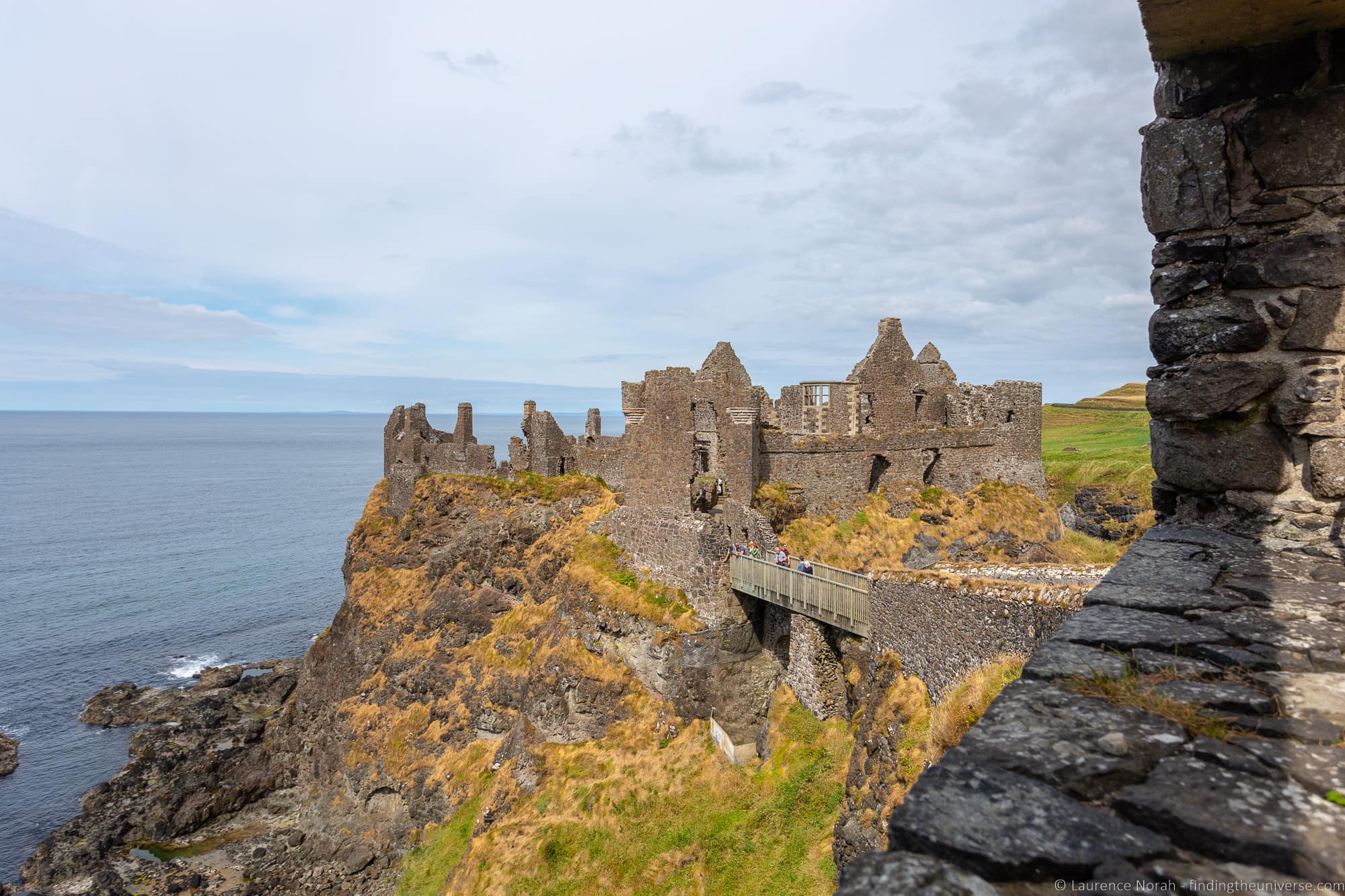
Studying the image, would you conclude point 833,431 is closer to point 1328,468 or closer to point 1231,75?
point 1231,75

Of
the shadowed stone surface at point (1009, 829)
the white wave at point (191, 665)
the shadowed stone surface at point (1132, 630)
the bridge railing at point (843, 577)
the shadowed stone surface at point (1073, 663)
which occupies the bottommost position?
the white wave at point (191, 665)

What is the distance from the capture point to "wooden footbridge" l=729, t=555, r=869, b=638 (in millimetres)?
17219

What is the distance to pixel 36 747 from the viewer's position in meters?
41.9

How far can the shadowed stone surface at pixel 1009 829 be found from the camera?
2227 mm

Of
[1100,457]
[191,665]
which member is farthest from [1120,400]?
[191,665]

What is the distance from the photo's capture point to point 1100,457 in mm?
52375

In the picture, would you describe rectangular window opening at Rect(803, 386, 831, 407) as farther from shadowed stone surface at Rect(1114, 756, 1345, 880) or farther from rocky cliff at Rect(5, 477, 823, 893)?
shadowed stone surface at Rect(1114, 756, 1345, 880)

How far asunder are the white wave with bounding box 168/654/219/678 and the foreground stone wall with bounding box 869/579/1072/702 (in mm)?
55303

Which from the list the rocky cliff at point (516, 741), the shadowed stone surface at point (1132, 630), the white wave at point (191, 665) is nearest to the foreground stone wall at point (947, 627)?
the rocky cliff at point (516, 741)

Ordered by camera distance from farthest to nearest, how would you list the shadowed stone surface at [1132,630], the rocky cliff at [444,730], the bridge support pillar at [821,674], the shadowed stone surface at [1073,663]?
the rocky cliff at [444,730] → the bridge support pillar at [821,674] → the shadowed stone surface at [1132,630] → the shadowed stone surface at [1073,663]

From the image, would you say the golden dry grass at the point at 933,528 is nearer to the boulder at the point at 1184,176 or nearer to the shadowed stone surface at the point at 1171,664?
the boulder at the point at 1184,176

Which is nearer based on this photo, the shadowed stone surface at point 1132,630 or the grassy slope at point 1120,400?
the shadowed stone surface at point 1132,630

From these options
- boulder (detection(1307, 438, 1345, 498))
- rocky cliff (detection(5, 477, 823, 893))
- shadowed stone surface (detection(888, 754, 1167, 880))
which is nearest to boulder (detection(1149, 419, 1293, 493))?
boulder (detection(1307, 438, 1345, 498))

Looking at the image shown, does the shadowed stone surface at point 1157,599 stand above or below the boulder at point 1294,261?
below
